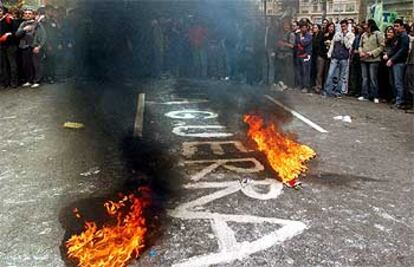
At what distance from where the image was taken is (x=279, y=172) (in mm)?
5625

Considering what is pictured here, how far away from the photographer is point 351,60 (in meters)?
11.8

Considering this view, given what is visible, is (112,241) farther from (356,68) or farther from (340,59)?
(356,68)

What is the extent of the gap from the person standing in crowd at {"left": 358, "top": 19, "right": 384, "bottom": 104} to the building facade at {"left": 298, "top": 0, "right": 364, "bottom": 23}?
29.1 metres

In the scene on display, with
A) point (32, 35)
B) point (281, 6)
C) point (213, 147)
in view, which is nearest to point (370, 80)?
point (213, 147)

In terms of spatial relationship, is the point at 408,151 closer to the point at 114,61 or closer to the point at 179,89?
the point at 179,89

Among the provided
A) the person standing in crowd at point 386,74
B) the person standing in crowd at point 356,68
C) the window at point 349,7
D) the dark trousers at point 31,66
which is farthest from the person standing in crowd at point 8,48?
the window at point 349,7

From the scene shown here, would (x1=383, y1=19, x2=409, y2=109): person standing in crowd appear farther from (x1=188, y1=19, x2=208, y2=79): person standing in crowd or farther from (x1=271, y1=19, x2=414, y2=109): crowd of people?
(x1=188, y1=19, x2=208, y2=79): person standing in crowd

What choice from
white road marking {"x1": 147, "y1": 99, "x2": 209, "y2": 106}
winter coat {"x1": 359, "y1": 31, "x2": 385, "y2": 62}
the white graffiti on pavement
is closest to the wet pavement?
the white graffiti on pavement

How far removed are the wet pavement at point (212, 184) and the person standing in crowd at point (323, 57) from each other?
2737 mm

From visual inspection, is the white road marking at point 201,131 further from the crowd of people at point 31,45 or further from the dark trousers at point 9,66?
the dark trousers at point 9,66

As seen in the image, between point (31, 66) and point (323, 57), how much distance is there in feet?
24.9

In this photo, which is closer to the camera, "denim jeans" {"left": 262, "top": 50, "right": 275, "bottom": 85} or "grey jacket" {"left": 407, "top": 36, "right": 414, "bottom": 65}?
"grey jacket" {"left": 407, "top": 36, "right": 414, "bottom": 65}

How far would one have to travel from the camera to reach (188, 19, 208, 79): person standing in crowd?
14.2 m

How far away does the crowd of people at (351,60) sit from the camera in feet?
33.8
